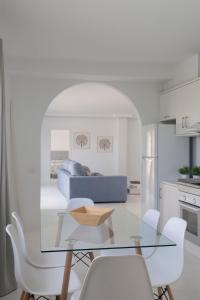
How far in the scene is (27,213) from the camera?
5496 millimetres

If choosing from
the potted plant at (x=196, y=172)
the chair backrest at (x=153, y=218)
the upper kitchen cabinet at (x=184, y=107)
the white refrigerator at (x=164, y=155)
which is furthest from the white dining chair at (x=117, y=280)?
the white refrigerator at (x=164, y=155)

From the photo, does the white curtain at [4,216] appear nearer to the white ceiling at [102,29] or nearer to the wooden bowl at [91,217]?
the white ceiling at [102,29]

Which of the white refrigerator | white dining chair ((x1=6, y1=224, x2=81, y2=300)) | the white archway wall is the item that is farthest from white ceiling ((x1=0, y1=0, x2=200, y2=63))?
white dining chair ((x1=6, y1=224, x2=81, y2=300))

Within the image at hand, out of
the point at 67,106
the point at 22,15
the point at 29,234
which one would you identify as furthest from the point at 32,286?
the point at 67,106

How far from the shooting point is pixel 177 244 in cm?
248

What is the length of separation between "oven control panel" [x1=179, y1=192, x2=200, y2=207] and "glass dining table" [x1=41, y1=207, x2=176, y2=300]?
1.19 m

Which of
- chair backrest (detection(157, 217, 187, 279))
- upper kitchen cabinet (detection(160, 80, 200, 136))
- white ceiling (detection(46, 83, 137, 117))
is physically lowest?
chair backrest (detection(157, 217, 187, 279))

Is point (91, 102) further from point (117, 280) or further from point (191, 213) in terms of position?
point (117, 280)

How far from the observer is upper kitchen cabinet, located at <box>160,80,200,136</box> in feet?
15.3

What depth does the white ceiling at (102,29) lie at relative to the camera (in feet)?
10.8

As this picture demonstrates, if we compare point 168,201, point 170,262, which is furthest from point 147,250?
point 168,201

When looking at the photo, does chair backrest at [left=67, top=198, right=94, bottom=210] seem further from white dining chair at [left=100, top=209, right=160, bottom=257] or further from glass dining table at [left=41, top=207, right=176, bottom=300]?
white dining chair at [left=100, top=209, right=160, bottom=257]

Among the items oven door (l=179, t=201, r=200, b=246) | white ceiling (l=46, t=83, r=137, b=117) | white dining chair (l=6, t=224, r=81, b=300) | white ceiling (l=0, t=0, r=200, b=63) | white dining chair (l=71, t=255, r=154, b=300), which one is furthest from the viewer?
white ceiling (l=46, t=83, r=137, b=117)

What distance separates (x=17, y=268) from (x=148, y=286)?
0.93 metres
